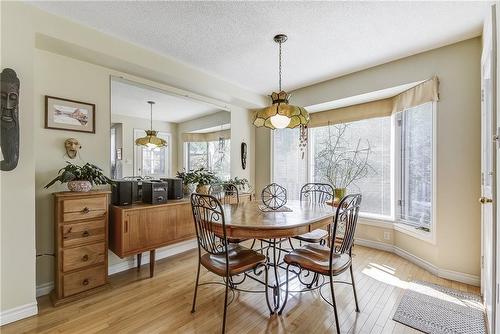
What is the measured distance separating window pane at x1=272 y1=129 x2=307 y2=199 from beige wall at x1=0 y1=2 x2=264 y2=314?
6.30 feet

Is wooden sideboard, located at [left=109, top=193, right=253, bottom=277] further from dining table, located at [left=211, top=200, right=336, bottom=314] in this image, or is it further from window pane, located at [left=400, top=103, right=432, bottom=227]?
window pane, located at [left=400, top=103, right=432, bottom=227]

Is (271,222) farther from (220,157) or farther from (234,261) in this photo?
(220,157)

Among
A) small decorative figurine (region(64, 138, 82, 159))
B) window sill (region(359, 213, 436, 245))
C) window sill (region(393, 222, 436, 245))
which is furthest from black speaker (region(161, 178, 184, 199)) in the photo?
window sill (region(393, 222, 436, 245))

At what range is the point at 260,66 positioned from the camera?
3.14 m

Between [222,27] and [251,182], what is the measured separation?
286cm

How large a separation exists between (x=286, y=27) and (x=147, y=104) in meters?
1.89

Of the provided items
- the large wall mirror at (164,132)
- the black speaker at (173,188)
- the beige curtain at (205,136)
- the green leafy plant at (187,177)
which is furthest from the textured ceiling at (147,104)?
the black speaker at (173,188)

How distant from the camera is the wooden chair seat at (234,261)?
5.90ft

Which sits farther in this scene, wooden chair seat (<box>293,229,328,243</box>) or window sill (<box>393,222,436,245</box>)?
window sill (<box>393,222,436,245</box>)

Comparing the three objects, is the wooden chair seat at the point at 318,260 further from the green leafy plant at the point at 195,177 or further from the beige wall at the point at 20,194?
the beige wall at the point at 20,194

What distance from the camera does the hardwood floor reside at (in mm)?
1806

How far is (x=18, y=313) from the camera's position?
1893 millimetres

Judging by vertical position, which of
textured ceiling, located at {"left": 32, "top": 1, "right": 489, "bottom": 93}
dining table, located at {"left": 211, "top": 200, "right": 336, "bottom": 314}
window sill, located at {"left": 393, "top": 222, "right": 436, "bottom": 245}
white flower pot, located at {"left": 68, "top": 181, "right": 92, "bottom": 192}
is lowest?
window sill, located at {"left": 393, "top": 222, "right": 436, "bottom": 245}

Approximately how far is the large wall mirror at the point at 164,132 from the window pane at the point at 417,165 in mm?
2614
